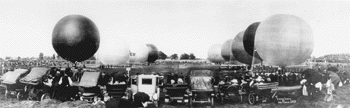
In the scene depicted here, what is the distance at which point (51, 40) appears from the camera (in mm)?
20891

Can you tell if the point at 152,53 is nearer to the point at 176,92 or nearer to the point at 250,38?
the point at 250,38

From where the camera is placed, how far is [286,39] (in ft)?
52.0

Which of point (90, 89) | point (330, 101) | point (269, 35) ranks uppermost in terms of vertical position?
point (269, 35)

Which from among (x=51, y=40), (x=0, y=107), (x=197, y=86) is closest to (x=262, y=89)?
(x=197, y=86)

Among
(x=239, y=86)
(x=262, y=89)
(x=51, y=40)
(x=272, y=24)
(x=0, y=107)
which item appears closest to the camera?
(x=0, y=107)

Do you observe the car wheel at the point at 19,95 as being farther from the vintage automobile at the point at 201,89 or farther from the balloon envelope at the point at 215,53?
the balloon envelope at the point at 215,53

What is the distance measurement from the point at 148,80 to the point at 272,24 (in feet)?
30.4

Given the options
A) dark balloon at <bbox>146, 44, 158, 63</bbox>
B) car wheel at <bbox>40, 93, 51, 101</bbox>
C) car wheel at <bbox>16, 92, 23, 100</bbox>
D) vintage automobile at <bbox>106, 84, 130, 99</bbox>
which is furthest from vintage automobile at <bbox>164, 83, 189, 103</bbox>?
dark balloon at <bbox>146, 44, 158, 63</bbox>

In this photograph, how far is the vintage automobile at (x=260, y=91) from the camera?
10844mm

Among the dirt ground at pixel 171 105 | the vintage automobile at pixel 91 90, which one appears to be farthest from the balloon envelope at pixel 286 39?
the vintage automobile at pixel 91 90

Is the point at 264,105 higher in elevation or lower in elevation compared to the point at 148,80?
lower

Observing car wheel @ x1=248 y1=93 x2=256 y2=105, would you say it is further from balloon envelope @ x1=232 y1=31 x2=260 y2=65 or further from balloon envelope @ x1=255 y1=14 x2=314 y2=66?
balloon envelope @ x1=232 y1=31 x2=260 y2=65

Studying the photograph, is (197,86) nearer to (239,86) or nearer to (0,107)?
(239,86)

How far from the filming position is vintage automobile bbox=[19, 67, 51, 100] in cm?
1120
